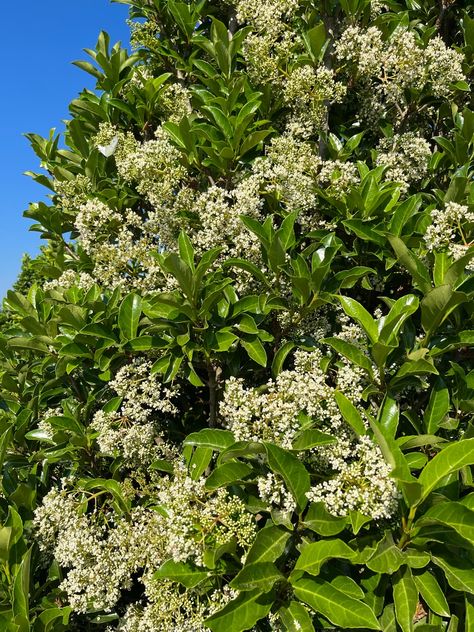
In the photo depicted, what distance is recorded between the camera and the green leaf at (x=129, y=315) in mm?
3500

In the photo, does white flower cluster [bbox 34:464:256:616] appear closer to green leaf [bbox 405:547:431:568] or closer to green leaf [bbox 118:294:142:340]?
green leaf [bbox 405:547:431:568]

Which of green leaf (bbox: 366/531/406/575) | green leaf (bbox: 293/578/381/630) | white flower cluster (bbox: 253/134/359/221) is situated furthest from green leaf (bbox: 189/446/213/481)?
white flower cluster (bbox: 253/134/359/221)

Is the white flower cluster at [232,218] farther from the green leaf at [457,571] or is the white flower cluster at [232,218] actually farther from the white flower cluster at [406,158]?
the green leaf at [457,571]

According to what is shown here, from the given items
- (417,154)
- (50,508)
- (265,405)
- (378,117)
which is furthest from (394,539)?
(378,117)

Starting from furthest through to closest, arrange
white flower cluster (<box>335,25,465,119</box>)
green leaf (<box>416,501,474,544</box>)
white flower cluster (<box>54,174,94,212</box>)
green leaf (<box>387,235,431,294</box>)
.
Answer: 1. white flower cluster (<box>54,174,94,212</box>)
2. white flower cluster (<box>335,25,465,119</box>)
3. green leaf (<box>387,235,431,294</box>)
4. green leaf (<box>416,501,474,544</box>)

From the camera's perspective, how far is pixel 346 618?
2.29 metres

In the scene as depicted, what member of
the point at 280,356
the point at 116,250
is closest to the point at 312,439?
the point at 280,356

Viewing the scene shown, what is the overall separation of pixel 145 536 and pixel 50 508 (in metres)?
0.67

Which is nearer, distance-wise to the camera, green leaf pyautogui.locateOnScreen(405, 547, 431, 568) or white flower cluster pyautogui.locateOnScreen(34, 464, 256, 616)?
green leaf pyautogui.locateOnScreen(405, 547, 431, 568)

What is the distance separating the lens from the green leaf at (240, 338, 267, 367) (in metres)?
3.22

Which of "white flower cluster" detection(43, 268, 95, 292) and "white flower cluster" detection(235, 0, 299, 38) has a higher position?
"white flower cluster" detection(235, 0, 299, 38)

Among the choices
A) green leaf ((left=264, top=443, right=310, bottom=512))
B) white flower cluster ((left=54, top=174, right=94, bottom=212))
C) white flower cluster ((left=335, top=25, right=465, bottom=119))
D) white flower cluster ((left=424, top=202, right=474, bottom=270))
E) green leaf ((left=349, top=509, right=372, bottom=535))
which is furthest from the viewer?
white flower cluster ((left=54, top=174, right=94, bottom=212))

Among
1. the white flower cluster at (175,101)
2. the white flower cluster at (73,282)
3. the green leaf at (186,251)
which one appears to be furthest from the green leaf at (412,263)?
the white flower cluster at (175,101)

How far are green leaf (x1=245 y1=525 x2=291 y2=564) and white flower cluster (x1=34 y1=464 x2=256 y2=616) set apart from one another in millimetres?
126
